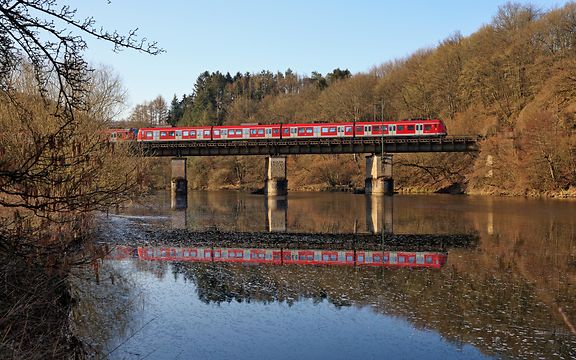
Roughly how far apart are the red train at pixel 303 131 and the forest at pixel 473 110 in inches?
157

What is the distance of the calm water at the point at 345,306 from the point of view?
9.38 m

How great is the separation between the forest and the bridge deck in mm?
3738

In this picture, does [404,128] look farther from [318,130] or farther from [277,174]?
[277,174]

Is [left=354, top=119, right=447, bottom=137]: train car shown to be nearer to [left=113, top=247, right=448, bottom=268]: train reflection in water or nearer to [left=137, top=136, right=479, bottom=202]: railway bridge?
[left=137, top=136, right=479, bottom=202]: railway bridge

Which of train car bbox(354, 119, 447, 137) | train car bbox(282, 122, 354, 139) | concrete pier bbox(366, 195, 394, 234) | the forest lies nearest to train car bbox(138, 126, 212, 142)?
train car bbox(282, 122, 354, 139)

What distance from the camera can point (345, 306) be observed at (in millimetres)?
11984

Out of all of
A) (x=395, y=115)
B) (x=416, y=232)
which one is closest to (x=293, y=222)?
(x=416, y=232)

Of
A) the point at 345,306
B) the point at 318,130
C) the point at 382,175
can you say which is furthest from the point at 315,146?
the point at 345,306

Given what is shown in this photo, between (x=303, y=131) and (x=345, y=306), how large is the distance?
50512 mm

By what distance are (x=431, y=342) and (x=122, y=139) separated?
21.9m

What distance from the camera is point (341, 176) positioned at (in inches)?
3076

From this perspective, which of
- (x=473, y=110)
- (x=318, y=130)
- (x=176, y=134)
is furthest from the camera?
(x=473, y=110)

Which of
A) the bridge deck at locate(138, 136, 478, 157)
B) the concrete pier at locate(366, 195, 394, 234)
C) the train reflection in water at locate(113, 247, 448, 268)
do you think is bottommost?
the train reflection in water at locate(113, 247, 448, 268)

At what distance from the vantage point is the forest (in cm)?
5009
